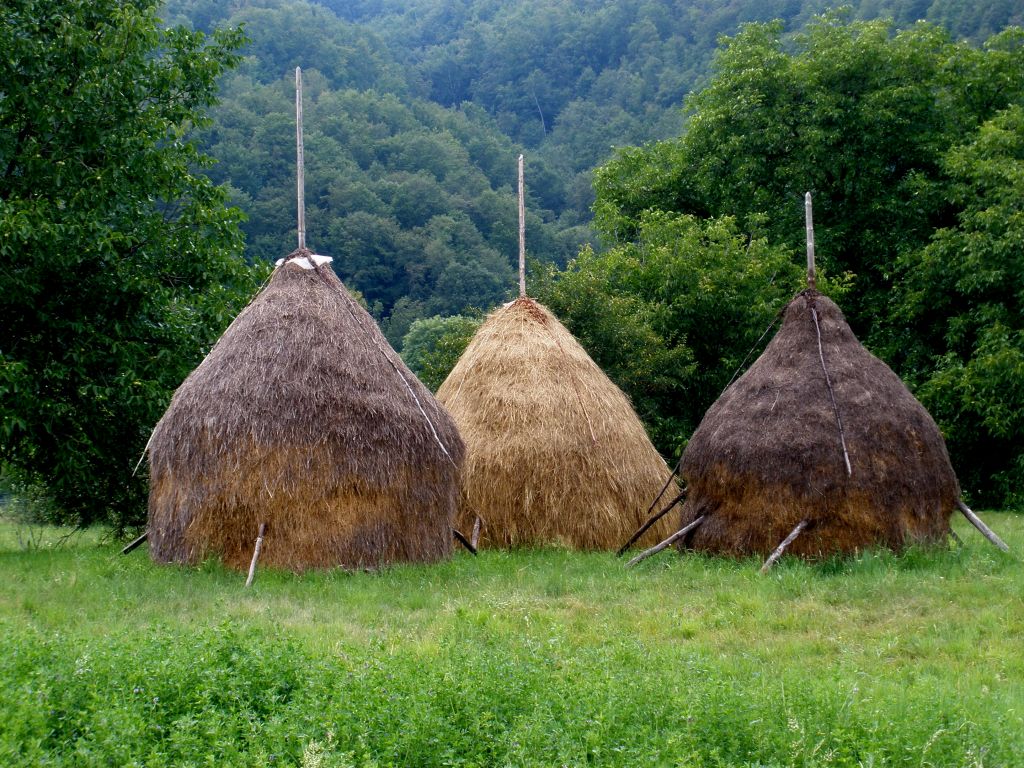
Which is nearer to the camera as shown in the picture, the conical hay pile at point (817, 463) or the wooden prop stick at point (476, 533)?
the conical hay pile at point (817, 463)

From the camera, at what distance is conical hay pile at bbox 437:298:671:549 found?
14.7 meters

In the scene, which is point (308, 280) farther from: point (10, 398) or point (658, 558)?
point (658, 558)

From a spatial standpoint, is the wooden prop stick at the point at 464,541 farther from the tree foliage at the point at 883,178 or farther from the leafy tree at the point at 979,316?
the tree foliage at the point at 883,178

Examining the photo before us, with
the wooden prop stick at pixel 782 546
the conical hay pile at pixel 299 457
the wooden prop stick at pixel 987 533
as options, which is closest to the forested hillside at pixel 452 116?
the conical hay pile at pixel 299 457

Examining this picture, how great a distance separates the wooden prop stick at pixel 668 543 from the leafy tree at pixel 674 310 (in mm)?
7157

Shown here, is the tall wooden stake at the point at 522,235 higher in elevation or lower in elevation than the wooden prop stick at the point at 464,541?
higher

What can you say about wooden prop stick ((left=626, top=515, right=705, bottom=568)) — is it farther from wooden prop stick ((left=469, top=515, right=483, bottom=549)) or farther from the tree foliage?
the tree foliage

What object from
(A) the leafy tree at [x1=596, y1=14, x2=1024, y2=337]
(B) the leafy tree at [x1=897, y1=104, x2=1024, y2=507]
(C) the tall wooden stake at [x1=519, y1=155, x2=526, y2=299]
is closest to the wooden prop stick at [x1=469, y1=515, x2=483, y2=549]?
(C) the tall wooden stake at [x1=519, y1=155, x2=526, y2=299]

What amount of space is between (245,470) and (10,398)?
3774mm

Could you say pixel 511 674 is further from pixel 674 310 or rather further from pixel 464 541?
Answer: pixel 674 310

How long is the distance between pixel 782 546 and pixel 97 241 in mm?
8686

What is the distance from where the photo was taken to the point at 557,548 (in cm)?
1442

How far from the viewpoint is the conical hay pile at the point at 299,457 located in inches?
454

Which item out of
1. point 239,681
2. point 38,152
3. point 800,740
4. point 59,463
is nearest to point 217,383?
point 59,463
